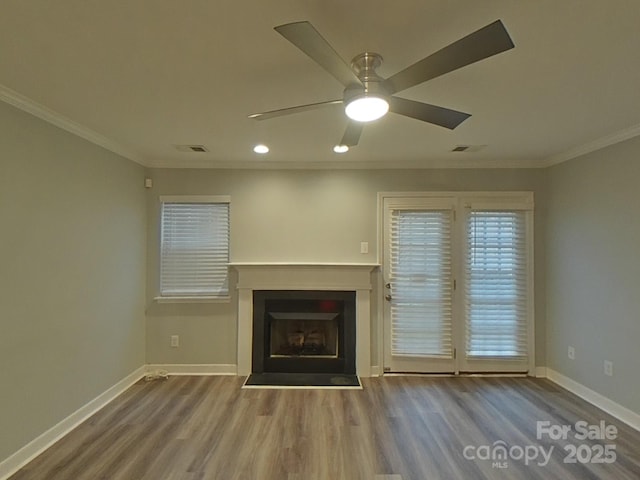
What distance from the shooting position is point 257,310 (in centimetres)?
408

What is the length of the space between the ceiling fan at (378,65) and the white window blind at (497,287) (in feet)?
8.20

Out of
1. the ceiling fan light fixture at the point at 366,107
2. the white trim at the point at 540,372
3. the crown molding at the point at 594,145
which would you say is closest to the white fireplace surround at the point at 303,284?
the white trim at the point at 540,372

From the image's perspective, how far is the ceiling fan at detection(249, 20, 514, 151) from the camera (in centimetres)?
127

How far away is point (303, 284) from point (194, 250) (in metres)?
1.35

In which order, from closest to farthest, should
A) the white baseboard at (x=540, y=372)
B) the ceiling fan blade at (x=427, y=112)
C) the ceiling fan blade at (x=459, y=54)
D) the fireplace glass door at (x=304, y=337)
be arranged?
the ceiling fan blade at (x=459, y=54) < the ceiling fan blade at (x=427, y=112) < the white baseboard at (x=540, y=372) < the fireplace glass door at (x=304, y=337)

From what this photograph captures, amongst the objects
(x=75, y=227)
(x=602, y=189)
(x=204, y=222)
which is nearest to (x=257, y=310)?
(x=204, y=222)

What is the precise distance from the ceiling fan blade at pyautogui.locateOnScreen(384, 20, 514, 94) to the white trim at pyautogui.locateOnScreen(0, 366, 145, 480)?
3.27m

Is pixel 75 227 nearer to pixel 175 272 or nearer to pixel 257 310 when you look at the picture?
pixel 175 272

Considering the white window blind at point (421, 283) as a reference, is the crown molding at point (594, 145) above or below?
above

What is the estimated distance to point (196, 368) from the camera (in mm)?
4086

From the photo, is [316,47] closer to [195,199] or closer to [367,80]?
[367,80]

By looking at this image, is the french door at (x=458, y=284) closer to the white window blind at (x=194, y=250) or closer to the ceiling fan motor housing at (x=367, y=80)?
the white window blind at (x=194, y=250)

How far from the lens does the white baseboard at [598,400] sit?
2.94 metres

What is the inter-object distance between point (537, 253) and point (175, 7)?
4217mm
